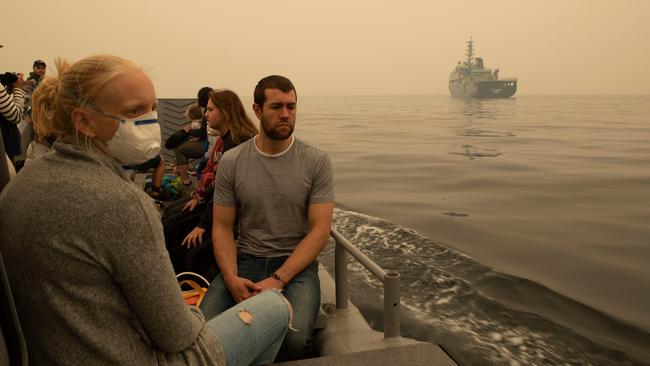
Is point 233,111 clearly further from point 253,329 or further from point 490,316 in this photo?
point 490,316

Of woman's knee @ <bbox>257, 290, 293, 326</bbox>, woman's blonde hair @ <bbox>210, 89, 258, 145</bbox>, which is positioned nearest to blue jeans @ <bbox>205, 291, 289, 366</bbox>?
woman's knee @ <bbox>257, 290, 293, 326</bbox>

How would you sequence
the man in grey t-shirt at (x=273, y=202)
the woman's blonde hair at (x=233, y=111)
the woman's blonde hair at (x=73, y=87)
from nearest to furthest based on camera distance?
the woman's blonde hair at (x=73, y=87), the man in grey t-shirt at (x=273, y=202), the woman's blonde hair at (x=233, y=111)

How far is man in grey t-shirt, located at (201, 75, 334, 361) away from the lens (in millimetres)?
2771

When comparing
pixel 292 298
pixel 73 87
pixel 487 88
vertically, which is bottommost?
pixel 292 298

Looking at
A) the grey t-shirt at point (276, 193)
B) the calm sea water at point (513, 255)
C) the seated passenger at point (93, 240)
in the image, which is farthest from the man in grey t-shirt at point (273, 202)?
the calm sea water at point (513, 255)

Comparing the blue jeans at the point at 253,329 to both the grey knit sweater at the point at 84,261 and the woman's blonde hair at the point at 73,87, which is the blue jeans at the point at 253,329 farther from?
the woman's blonde hair at the point at 73,87

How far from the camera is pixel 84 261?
3.54ft

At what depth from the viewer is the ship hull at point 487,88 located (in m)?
96.9

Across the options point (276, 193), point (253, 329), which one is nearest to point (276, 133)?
point (276, 193)

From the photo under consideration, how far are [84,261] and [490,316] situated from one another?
179 inches

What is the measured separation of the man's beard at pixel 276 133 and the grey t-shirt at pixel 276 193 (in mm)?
122

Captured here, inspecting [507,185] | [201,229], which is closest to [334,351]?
[201,229]

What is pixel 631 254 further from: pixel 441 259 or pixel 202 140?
pixel 202 140

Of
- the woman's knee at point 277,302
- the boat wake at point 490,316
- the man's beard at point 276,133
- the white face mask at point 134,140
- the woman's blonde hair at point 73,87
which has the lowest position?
the boat wake at point 490,316
